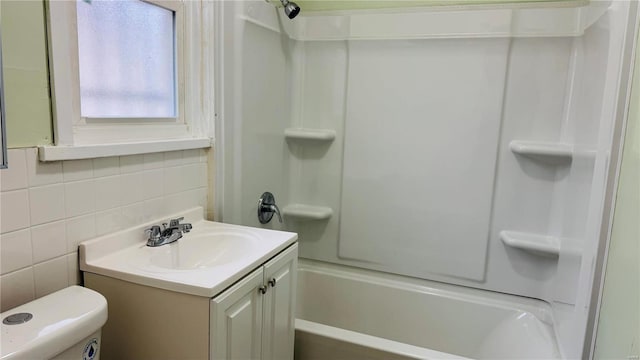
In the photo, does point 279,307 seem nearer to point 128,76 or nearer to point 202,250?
point 202,250

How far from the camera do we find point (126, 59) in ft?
4.66

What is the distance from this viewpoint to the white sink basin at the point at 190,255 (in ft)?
3.63

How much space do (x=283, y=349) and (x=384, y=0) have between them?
1755mm

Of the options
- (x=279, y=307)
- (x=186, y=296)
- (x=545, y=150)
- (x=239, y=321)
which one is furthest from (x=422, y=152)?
(x=186, y=296)

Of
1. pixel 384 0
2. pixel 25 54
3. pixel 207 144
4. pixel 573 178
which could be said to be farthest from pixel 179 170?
pixel 573 178

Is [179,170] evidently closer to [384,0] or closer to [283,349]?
[283,349]

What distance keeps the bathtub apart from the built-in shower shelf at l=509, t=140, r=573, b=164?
0.72 metres

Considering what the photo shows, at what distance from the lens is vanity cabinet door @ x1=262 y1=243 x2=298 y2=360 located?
139 cm

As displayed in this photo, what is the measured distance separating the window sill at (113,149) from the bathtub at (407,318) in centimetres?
90

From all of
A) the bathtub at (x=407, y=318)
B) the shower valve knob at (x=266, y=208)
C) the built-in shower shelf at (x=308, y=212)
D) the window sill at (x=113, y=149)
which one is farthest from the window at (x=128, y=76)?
the bathtub at (x=407, y=318)

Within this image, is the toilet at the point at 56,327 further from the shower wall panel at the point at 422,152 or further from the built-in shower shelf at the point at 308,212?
the shower wall panel at the point at 422,152

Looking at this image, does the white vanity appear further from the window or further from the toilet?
the window

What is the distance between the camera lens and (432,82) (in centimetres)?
211

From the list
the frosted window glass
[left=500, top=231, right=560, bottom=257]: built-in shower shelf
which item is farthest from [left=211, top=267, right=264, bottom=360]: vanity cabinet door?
[left=500, top=231, right=560, bottom=257]: built-in shower shelf
